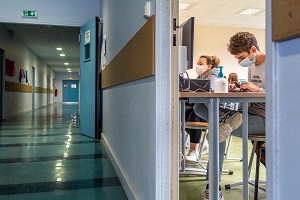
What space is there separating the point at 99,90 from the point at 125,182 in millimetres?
3107

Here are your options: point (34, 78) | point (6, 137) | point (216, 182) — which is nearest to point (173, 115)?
point (216, 182)

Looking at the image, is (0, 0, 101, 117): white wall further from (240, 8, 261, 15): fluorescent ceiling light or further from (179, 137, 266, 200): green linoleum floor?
(179, 137, 266, 200): green linoleum floor

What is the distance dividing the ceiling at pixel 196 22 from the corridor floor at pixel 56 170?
3.79m

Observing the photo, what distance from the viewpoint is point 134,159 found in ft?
6.89

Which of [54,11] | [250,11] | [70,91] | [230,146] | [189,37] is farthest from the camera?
[70,91]

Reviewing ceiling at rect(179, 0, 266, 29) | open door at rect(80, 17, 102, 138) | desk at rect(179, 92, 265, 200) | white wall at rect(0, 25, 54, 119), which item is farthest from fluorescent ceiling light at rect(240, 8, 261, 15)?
white wall at rect(0, 25, 54, 119)

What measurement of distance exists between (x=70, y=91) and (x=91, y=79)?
23.5m

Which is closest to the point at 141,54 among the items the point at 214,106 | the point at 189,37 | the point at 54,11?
the point at 214,106

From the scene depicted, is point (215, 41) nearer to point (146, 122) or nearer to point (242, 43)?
point (242, 43)

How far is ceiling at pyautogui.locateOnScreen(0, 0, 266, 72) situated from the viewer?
7047mm

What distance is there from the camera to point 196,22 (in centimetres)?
880

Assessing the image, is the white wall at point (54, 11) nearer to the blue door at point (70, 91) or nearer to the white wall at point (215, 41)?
the white wall at point (215, 41)

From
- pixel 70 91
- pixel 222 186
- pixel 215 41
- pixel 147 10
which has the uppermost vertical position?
pixel 215 41

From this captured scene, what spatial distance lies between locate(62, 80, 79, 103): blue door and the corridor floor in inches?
925
